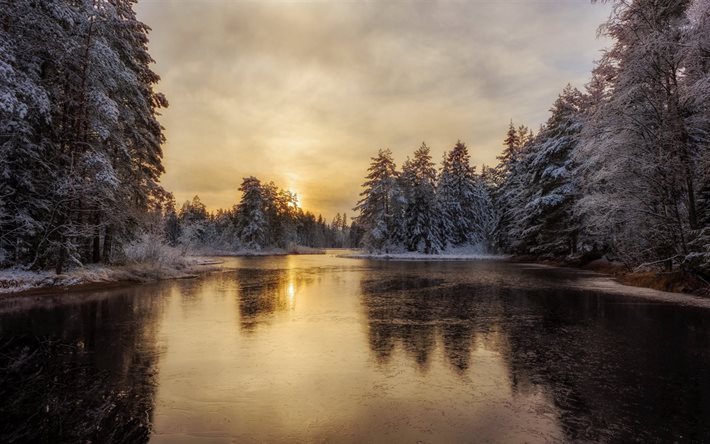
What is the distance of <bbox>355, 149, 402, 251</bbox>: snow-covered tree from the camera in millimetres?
60062

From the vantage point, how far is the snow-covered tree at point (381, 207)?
6006cm

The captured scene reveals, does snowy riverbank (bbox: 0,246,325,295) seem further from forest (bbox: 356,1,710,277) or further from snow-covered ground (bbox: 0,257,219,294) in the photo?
forest (bbox: 356,1,710,277)

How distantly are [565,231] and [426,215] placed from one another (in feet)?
76.5

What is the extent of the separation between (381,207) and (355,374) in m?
55.1

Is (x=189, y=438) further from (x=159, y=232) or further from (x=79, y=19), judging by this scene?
(x=159, y=232)

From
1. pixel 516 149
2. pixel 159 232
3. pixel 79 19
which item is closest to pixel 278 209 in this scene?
pixel 516 149

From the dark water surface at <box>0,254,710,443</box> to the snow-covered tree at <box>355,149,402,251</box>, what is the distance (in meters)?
47.3

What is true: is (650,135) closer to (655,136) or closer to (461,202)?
(655,136)

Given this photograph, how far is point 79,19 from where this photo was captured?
17531mm

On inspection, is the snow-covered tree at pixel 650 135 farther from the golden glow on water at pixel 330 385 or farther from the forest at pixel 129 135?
the golden glow on water at pixel 330 385

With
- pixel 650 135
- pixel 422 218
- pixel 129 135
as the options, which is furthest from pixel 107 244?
pixel 422 218

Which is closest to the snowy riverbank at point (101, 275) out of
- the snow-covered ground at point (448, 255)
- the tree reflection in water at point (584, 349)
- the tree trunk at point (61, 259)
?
the tree trunk at point (61, 259)

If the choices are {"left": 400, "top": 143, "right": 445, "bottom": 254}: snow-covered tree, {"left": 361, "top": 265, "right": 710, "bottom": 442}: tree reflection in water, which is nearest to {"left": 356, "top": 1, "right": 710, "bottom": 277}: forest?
{"left": 361, "top": 265, "right": 710, "bottom": 442}: tree reflection in water

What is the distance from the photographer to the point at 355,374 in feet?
21.4
